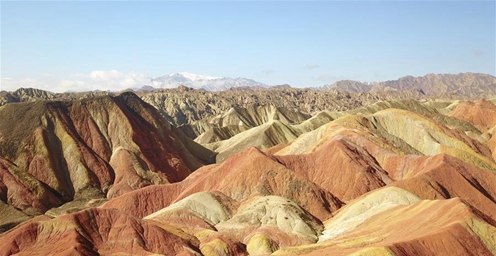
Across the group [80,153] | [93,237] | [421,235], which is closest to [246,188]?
[93,237]

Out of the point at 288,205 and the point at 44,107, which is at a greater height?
the point at 44,107

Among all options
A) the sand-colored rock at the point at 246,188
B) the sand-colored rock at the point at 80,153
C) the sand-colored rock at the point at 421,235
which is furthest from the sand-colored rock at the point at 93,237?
the sand-colored rock at the point at 80,153

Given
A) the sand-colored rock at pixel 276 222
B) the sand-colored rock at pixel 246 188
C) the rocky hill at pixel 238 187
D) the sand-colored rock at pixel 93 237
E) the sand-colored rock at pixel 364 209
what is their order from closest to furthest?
1. the rocky hill at pixel 238 187
2. the sand-colored rock at pixel 93 237
3. the sand-colored rock at pixel 364 209
4. the sand-colored rock at pixel 276 222
5. the sand-colored rock at pixel 246 188

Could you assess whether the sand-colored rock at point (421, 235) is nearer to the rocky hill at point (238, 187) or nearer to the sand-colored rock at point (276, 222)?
the rocky hill at point (238, 187)

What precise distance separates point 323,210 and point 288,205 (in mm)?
11009

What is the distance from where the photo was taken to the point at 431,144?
402 ft

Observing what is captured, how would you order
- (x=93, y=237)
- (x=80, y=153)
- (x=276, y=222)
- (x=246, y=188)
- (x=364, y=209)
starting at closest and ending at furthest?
(x=93, y=237) → (x=276, y=222) → (x=364, y=209) → (x=246, y=188) → (x=80, y=153)

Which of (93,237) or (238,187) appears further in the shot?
(238,187)

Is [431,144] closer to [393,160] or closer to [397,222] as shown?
[393,160]

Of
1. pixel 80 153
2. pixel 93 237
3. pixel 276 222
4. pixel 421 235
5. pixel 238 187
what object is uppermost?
pixel 80 153

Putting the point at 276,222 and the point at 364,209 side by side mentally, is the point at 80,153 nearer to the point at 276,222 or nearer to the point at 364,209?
the point at 276,222

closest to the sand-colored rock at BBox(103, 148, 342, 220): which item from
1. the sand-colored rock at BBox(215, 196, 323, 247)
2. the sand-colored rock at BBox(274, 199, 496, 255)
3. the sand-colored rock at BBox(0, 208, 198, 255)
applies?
the sand-colored rock at BBox(215, 196, 323, 247)

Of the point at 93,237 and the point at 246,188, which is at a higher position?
the point at 246,188

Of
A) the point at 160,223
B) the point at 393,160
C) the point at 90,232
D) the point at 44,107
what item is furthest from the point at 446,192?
the point at 44,107
